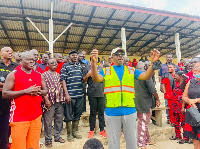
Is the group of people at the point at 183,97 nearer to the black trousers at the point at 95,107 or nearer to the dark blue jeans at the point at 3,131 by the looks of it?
the black trousers at the point at 95,107

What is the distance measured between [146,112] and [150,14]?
744 cm

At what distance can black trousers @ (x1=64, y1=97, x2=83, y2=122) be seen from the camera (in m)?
3.72

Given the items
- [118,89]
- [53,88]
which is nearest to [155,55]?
[118,89]

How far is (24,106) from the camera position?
89.2 inches

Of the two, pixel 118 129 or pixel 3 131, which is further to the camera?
pixel 3 131

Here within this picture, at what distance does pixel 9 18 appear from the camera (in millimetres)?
9078

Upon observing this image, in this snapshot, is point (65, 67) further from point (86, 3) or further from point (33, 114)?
point (86, 3)

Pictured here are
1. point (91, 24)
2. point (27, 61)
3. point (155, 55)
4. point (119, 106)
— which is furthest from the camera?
point (91, 24)

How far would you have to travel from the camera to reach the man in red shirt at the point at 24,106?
219cm

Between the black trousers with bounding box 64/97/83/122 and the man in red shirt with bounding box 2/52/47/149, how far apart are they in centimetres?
133

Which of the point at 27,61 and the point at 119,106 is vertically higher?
the point at 27,61

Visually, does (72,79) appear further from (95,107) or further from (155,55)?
(155,55)

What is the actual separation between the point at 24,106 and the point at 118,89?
1.34 metres

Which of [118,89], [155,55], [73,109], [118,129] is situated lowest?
[118,129]
